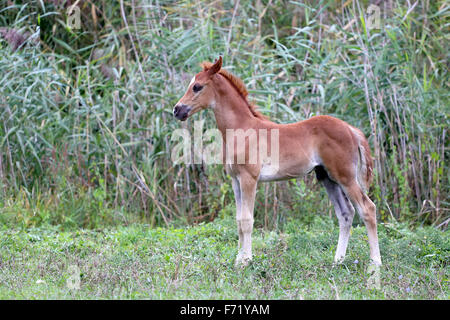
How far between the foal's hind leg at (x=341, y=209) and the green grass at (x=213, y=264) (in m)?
0.17

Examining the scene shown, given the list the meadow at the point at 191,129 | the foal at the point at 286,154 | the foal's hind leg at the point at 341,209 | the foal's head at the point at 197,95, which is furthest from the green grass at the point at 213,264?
the foal's head at the point at 197,95

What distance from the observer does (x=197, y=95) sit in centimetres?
621

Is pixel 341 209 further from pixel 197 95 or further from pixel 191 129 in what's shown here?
pixel 191 129

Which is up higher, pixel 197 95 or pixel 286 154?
pixel 197 95

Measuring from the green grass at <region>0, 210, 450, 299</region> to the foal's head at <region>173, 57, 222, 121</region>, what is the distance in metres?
1.52

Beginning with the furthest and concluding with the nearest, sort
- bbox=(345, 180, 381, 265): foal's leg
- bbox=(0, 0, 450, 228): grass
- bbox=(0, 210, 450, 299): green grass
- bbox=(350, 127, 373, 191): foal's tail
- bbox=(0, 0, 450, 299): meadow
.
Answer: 1. bbox=(0, 0, 450, 228): grass
2. bbox=(0, 0, 450, 299): meadow
3. bbox=(350, 127, 373, 191): foal's tail
4. bbox=(345, 180, 381, 265): foal's leg
5. bbox=(0, 210, 450, 299): green grass

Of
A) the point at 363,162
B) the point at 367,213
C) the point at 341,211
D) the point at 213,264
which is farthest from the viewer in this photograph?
the point at 341,211

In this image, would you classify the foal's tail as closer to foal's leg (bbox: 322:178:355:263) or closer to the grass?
foal's leg (bbox: 322:178:355:263)

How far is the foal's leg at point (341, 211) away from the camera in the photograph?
623 centimetres

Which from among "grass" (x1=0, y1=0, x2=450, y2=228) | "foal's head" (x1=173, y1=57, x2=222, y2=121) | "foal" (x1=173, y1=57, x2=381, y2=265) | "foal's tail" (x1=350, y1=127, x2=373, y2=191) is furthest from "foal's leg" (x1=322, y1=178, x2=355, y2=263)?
"grass" (x1=0, y1=0, x2=450, y2=228)

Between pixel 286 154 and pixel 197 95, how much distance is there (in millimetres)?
1123

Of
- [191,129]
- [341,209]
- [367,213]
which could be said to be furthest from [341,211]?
[191,129]

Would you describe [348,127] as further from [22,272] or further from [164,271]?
[22,272]

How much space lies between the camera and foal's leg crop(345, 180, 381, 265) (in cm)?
599
